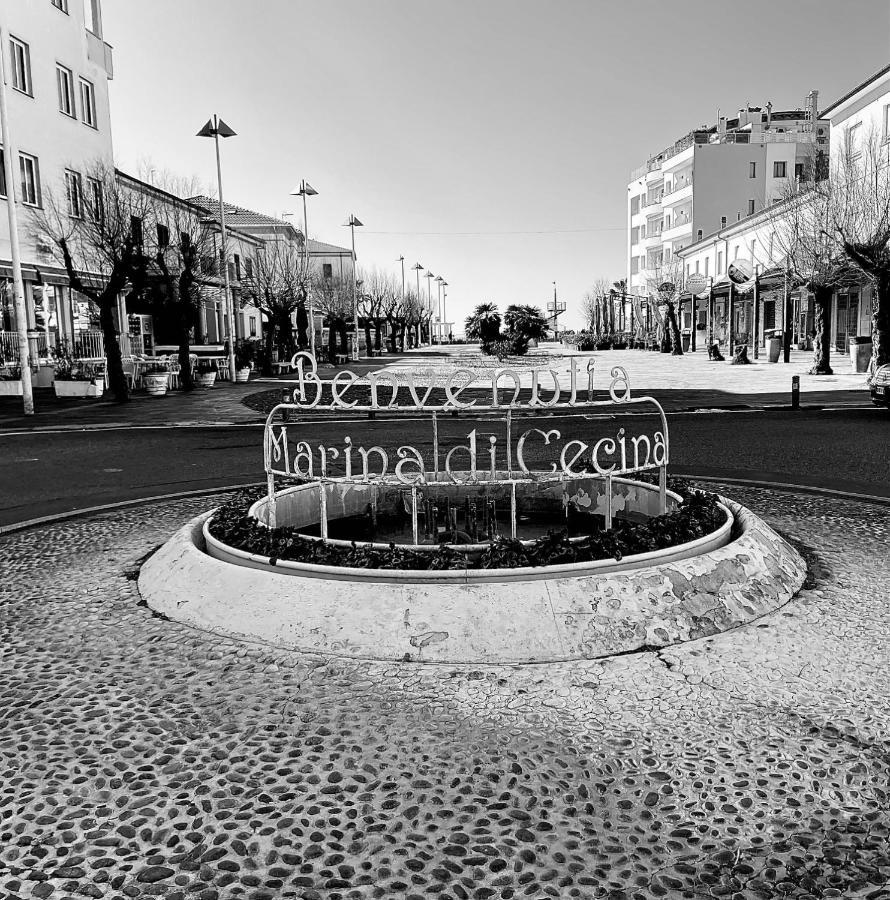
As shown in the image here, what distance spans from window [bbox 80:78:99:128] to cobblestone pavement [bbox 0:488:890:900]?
92.1 feet

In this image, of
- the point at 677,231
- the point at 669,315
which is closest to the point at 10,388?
the point at 669,315

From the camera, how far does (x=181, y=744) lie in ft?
10.8

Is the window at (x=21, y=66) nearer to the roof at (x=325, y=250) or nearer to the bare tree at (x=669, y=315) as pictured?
the bare tree at (x=669, y=315)

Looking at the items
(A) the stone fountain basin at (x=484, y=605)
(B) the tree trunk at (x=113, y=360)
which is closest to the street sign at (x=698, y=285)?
(B) the tree trunk at (x=113, y=360)

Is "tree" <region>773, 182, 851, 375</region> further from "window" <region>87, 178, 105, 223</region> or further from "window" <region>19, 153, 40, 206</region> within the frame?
"window" <region>19, 153, 40, 206</region>

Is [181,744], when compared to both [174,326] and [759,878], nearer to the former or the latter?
[759,878]

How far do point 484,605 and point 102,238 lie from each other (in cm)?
2203

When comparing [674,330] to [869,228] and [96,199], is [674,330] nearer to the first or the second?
[869,228]

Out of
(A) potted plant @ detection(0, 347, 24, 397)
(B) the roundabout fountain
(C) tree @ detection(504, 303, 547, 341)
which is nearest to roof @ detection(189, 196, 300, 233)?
(C) tree @ detection(504, 303, 547, 341)

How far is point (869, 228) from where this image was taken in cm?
2439

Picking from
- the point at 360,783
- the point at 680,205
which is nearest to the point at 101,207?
the point at 360,783

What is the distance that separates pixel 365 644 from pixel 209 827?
1.46 m

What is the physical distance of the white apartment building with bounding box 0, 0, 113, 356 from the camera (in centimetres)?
2464

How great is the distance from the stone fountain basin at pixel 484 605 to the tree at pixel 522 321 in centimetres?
4422
